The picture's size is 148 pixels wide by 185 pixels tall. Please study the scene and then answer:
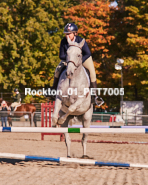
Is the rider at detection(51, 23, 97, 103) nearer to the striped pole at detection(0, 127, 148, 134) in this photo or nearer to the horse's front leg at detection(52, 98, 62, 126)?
the horse's front leg at detection(52, 98, 62, 126)

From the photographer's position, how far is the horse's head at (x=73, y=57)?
7035mm

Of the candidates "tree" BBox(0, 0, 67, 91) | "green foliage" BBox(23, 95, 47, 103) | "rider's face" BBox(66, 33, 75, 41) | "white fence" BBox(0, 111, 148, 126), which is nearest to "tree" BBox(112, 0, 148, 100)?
"white fence" BBox(0, 111, 148, 126)

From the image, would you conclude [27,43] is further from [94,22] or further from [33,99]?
[94,22]

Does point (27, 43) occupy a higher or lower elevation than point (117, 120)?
higher

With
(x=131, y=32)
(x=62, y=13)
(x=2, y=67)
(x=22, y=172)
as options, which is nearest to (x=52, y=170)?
(x=22, y=172)

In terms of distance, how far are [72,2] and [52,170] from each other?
31.3m

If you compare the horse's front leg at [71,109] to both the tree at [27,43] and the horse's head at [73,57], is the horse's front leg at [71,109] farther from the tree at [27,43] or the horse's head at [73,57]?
the tree at [27,43]

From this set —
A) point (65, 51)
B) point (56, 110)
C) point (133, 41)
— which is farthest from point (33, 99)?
point (56, 110)

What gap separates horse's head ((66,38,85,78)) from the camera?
704cm

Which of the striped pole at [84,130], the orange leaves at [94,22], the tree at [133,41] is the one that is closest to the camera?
the striped pole at [84,130]

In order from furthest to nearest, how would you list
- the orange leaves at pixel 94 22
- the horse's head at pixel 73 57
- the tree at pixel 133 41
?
the orange leaves at pixel 94 22 → the tree at pixel 133 41 → the horse's head at pixel 73 57

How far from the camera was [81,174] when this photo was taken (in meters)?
6.14

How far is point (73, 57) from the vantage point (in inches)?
281

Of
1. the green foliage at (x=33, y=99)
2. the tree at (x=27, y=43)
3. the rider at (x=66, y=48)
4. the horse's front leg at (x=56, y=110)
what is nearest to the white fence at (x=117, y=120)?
the green foliage at (x=33, y=99)
